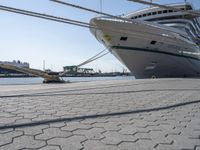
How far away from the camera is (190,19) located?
81.4 feet

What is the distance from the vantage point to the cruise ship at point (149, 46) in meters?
16.7

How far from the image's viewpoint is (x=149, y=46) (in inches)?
728

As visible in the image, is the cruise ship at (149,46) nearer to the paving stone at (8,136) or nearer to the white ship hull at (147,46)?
the white ship hull at (147,46)

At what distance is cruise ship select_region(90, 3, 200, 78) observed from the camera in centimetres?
1666

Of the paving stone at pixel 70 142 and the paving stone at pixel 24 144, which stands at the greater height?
the paving stone at pixel 24 144

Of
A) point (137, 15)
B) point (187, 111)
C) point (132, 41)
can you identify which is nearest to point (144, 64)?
point (132, 41)

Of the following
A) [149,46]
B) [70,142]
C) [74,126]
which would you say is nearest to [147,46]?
[149,46]

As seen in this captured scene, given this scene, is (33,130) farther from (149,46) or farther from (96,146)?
(149,46)

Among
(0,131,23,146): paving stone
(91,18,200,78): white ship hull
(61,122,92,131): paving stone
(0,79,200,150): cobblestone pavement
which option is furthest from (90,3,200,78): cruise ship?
(0,131,23,146): paving stone

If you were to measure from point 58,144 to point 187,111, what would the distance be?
2466 mm

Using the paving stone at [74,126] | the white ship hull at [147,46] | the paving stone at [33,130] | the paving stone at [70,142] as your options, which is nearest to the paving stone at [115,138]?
the paving stone at [70,142]

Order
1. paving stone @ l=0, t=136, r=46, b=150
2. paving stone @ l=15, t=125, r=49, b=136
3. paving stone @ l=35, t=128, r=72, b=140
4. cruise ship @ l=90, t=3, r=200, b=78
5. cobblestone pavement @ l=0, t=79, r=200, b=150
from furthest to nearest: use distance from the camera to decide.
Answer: cruise ship @ l=90, t=3, r=200, b=78, paving stone @ l=15, t=125, r=49, b=136, paving stone @ l=35, t=128, r=72, b=140, cobblestone pavement @ l=0, t=79, r=200, b=150, paving stone @ l=0, t=136, r=46, b=150

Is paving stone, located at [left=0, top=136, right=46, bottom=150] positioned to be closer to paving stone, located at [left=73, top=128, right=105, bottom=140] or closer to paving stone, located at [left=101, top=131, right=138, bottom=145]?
paving stone, located at [left=73, top=128, right=105, bottom=140]

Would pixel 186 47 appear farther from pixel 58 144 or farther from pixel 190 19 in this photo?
pixel 58 144
